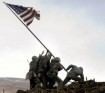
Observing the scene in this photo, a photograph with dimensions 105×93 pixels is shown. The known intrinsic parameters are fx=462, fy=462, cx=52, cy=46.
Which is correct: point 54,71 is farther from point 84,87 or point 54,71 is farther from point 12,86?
point 12,86

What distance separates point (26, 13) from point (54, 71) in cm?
378

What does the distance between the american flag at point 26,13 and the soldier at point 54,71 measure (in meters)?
2.68

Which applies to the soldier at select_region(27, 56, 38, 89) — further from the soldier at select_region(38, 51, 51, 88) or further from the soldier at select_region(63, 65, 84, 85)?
the soldier at select_region(63, 65, 84, 85)

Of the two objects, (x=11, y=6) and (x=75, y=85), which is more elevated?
(x=11, y=6)

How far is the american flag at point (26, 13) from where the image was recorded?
23.1 m

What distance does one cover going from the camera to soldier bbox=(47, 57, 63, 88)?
2131cm

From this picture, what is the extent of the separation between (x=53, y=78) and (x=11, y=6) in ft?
16.0

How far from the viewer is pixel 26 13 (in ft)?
76.6

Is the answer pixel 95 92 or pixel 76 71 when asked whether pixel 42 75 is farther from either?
pixel 95 92

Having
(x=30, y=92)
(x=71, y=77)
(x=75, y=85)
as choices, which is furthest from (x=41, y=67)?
(x=75, y=85)

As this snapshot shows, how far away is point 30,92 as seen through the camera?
1755 cm

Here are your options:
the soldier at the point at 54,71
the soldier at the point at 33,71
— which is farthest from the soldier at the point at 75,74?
the soldier at the point at 33,71

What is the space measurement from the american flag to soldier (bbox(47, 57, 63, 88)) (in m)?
2.68

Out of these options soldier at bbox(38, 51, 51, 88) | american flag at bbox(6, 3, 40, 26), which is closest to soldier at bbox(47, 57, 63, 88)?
soldier at bbox(38, 51, 51, 88)
